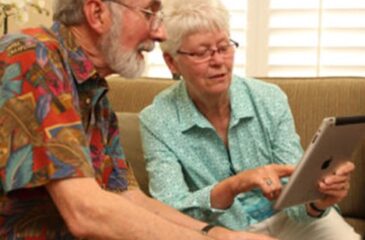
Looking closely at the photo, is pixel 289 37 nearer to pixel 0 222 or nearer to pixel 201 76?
pixel 201 76

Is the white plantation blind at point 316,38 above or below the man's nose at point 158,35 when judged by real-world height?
below

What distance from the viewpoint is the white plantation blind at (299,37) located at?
9.04 feet

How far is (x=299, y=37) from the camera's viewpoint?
2.84 m

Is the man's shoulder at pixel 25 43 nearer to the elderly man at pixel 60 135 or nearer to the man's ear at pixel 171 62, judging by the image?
the elderly man at pixel 60 135

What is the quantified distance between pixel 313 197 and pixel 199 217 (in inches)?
12.8

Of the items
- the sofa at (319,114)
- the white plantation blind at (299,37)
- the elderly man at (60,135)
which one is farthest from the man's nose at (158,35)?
the white plantation blind at (299,37)

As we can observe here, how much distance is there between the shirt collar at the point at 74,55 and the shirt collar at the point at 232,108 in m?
0.62

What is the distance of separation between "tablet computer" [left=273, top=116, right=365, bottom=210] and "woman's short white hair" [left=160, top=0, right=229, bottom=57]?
501 mm

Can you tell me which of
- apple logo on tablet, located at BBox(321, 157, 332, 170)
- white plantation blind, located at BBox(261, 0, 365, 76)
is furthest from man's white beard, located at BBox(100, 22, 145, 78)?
white plantation blind, located at BBox(261, 0, 365, 76)

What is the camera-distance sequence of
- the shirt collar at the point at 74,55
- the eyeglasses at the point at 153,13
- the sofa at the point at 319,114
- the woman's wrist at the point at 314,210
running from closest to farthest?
the shirt collar at the point at 74,55
the eyeglasses at the point at 153,13
the woman's wrist at the point at 314,210
the sofa at the point at 319,114

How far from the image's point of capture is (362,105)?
2.22 m

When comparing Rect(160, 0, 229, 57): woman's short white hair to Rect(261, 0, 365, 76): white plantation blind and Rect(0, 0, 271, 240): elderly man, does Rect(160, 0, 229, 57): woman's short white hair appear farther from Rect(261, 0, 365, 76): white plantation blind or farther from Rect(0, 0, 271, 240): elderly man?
Rect(261, 0, 365, 76): white plantation blind

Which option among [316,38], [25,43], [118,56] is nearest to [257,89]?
[118,56]

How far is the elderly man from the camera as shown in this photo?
39.3 inches
